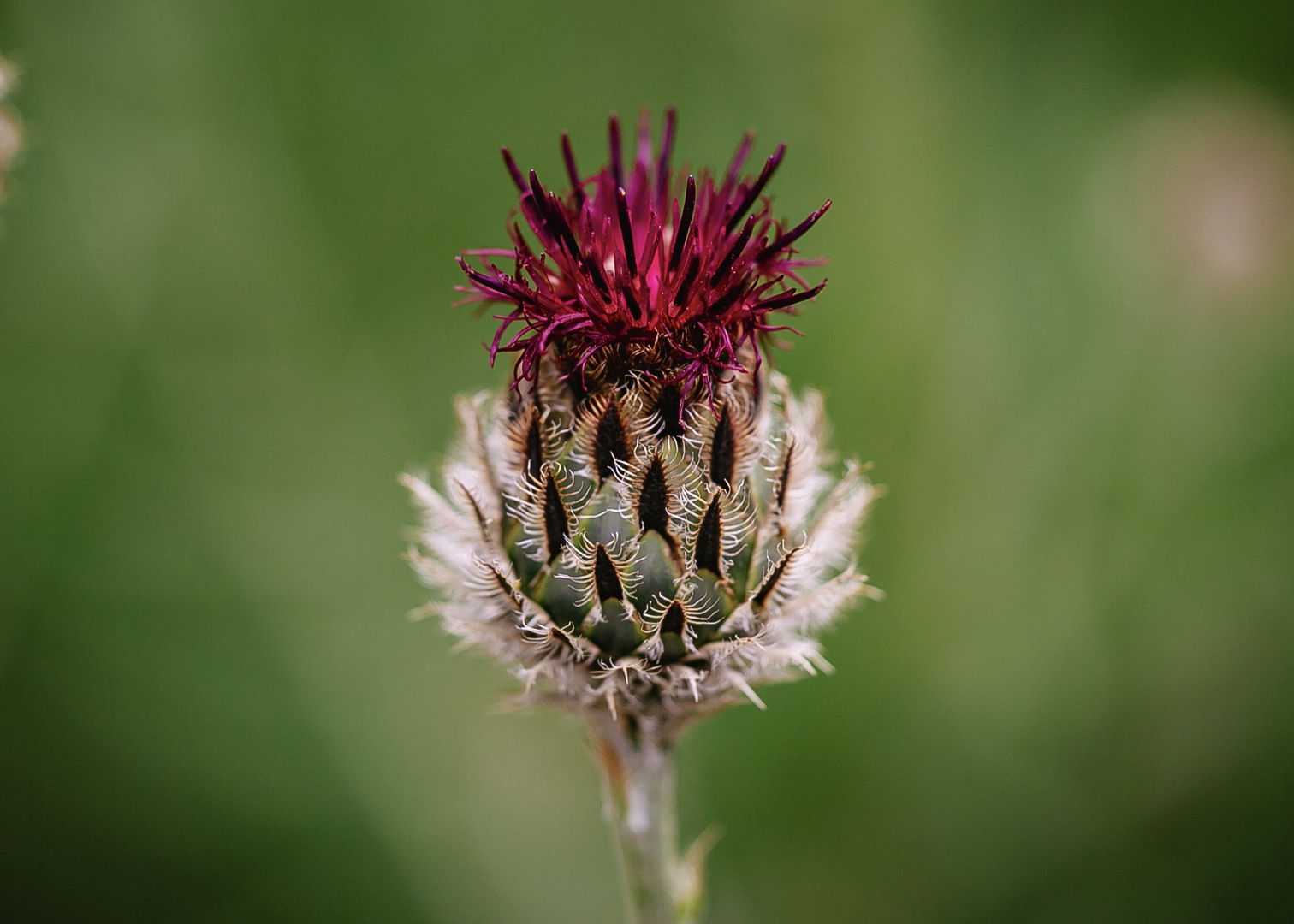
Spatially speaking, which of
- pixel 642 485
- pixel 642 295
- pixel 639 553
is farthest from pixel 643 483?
pixel 642 295

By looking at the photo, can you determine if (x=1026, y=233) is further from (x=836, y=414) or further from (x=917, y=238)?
(x=836, y=414)

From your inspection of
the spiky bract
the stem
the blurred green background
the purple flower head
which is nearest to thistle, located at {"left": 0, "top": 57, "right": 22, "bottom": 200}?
the purple flower head

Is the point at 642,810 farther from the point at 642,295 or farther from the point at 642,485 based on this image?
the point at 642,295

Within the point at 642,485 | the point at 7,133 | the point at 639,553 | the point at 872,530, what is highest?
the point at 7,133

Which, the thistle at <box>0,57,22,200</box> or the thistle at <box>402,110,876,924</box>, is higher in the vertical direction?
the thistle at <box>0,57,22,200</box>

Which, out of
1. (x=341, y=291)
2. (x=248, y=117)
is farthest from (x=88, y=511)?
(x=248, y=117)

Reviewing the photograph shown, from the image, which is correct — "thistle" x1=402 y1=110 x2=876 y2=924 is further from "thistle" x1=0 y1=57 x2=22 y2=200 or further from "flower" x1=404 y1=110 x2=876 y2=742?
"thistle" x1=0 y1=57 x2=22 y2=200

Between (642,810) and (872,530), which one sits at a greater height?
(872,530)

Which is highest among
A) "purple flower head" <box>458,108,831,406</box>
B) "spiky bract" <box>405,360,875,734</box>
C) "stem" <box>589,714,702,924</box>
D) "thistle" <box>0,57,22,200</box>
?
"thistle" <box>0,57,22,200</box>
